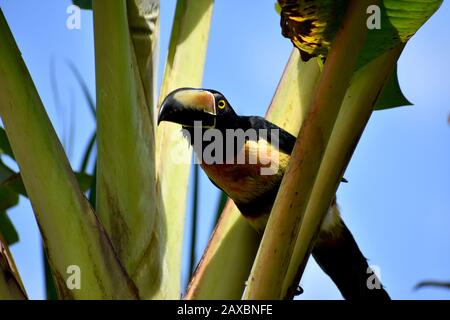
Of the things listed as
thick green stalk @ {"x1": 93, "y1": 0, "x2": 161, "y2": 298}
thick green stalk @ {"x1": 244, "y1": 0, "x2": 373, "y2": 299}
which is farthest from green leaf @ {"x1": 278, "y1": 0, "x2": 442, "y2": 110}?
thick green stalk @ {"x1": 93, "y1": 0, "x2": 161, "y2": 298}

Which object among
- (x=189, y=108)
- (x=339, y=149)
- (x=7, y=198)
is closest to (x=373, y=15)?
(x=339, y=149)

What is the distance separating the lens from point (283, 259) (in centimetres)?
115

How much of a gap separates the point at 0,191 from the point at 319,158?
4.23 ft

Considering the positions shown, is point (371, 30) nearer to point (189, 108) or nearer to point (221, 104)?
point (189, 108)

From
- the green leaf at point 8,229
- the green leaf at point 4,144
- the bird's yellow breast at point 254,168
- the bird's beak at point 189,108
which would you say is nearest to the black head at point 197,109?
the bird's beak at point 189,108

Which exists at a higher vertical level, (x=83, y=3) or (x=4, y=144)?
(x=83, y=3)

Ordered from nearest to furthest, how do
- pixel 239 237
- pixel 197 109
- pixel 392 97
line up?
1. pixel 239 237
2. pixel 392 97
3. pixel 197 109

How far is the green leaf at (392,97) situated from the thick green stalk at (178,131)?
1.58 feet

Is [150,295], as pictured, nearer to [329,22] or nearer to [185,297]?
[185,297]

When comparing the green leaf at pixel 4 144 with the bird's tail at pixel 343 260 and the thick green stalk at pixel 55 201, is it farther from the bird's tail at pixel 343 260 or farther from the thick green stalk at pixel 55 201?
the bird's tail at pixel 343 260

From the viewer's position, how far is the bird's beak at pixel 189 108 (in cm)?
172

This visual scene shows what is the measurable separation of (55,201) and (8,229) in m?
0.91

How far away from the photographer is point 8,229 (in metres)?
2.15

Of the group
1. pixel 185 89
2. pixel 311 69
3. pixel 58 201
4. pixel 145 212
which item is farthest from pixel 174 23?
pixel 58 201
